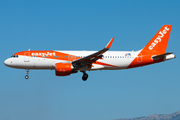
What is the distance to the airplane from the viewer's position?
3747 centimetres

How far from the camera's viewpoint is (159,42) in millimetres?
42656

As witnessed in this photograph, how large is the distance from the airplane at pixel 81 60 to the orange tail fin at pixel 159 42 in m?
0.20

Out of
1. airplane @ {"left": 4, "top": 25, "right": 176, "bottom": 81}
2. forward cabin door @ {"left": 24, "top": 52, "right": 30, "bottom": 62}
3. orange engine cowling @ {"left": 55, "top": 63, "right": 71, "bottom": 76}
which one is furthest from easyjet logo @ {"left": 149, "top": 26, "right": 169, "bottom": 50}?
forward cabin door @ {"left": 24, "top": 52, "right": 30, "bottom": 62}

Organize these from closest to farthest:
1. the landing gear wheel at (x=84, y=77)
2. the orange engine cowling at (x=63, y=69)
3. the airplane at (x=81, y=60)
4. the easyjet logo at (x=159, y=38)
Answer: the orange engine cowling at (x=63, y=69) < the airplane at (x=81, y=60) < the landing gear wheel at (x=84, y=77) < the easyjet logo at (x=159, y=38)

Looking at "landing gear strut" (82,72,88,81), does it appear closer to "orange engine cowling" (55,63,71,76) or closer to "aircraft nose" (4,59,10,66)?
"orange engine cowling" (55,63,71,76)

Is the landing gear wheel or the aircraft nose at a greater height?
the aircraft nose

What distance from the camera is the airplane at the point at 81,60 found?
37.5 metres

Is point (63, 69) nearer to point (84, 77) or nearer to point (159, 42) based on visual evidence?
point (84, 77)

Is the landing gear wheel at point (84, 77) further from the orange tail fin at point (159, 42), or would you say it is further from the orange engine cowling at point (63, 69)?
the orange tail fin at point (159, 42)

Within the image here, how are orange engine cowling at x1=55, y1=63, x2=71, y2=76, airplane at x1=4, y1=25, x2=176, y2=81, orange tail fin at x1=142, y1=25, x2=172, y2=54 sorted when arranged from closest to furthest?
orange engine cowling at x1=55, y1=63, x2=71, y2=76
airplane at x1=4, y1=25, x2=176, y2=81
orange tail fin at x1=142, y1=25, x2=172, y2=54

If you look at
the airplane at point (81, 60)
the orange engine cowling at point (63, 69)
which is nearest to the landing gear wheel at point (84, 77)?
the airplane at point (81, 60)

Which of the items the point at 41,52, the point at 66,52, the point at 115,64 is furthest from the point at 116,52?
the point at 41,52

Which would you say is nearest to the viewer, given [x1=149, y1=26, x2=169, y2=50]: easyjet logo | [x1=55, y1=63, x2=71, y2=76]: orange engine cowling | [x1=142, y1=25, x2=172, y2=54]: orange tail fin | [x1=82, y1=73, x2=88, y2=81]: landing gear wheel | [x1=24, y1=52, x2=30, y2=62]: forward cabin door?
[x1=55, y1=63, x2=71, y2=76]: orange engine cowling

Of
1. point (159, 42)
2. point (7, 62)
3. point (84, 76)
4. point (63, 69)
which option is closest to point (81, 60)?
point (63, 69)
